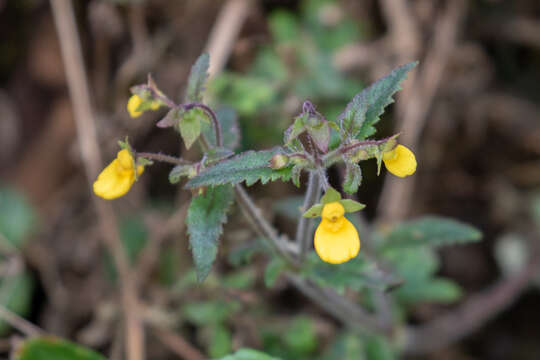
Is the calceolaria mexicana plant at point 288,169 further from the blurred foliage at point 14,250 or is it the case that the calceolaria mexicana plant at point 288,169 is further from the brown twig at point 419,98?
the blurred foliage at point 14,250

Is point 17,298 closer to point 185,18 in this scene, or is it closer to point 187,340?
point 187,340

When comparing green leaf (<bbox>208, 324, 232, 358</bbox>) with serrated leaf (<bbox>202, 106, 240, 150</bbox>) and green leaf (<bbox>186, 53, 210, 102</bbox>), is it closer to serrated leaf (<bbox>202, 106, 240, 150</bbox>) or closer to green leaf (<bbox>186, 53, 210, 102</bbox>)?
serrated leaf (<bbox>202, 106, 240, 150</bbox>)

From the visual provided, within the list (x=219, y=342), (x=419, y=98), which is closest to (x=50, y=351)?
(x=219, y=342)

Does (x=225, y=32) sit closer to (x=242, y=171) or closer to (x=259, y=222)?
(x=259, y=222)

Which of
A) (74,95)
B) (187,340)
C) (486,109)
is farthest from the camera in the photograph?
(486,109)

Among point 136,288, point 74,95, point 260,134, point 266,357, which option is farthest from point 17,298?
point 266,357

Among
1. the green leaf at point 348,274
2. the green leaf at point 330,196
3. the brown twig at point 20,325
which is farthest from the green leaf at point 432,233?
the brown twig at point 20,325
